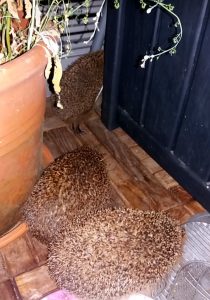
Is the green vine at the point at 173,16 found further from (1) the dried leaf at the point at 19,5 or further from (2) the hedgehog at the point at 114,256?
(2) the hedgehog at the point at 114,256

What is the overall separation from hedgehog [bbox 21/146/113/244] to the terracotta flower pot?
4 centimetres

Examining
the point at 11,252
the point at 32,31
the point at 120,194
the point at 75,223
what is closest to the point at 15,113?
the point at 32,31

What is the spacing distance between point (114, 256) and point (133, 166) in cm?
57

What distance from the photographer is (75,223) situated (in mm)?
967

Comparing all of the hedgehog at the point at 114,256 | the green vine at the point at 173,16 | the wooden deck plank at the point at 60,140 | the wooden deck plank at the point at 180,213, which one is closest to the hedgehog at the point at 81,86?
the wooden deck plank at the point at 60,140

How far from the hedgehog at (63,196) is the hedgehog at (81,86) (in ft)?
1.42

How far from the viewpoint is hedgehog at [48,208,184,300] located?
33.2 inches

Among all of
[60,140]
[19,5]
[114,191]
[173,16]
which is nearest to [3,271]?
[114,191]

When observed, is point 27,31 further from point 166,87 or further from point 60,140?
point 60,140

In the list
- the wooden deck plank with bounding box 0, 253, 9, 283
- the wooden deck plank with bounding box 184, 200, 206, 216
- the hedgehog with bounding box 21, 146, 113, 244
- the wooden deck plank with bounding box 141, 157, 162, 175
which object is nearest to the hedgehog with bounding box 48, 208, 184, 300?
the hedgehog with bounding box 21, 146, 113, 244

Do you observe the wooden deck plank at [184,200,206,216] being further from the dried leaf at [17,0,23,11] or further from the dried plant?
the dried leaf at [17,0,23,11]

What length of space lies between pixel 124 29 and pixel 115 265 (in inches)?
31.9

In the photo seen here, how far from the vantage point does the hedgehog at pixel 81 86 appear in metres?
1.42

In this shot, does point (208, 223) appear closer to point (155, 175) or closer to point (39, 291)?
point (155, 175)
